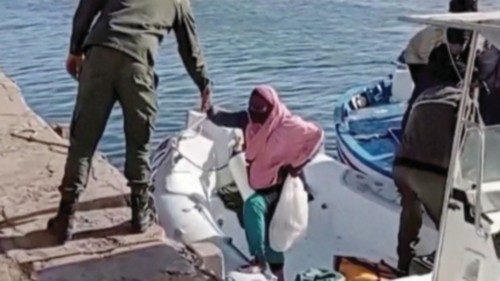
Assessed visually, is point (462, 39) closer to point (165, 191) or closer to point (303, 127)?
point (303, 127)

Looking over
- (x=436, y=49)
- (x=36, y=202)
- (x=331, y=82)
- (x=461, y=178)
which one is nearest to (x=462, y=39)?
(x=436, y=49)

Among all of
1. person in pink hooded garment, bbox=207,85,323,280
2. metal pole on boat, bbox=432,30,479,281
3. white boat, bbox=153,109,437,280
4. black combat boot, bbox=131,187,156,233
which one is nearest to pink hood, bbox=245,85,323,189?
person in pink hooded garment, bbox=207,85,323,280

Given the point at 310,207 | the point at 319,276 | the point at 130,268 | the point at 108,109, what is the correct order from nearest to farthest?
the point at 130,268
the point at 108,109
the point at 319,276
the point at 310,207

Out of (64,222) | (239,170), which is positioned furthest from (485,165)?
(239,170)

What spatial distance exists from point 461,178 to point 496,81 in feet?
6.33

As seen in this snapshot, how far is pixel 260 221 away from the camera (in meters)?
5.74

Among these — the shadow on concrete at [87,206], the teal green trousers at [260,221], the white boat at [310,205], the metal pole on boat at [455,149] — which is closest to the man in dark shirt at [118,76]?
the shadow on concrete at [87,206]

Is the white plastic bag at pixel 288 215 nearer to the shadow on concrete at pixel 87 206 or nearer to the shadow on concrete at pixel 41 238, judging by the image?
the shadow on concrete at pixel 87 206

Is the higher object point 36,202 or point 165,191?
point 36,202

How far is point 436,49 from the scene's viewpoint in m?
5.50

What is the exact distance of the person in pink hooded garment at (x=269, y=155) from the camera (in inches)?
224

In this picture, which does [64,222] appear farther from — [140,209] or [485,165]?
[485,165]

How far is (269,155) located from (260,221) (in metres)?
0.39

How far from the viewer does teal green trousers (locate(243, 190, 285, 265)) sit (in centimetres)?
571
